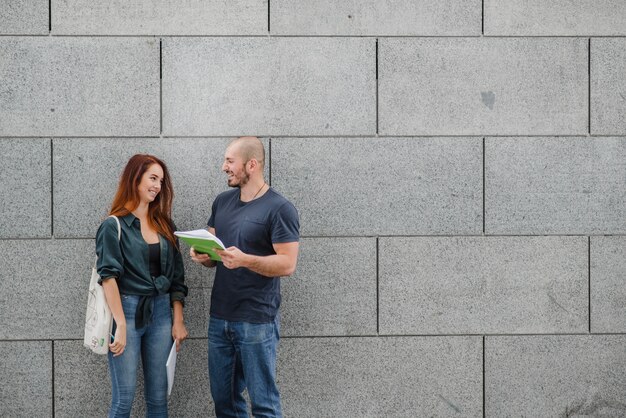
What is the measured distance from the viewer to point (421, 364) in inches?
206

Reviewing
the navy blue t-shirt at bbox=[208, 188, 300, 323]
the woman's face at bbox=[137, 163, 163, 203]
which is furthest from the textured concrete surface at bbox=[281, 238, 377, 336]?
the woman's face at bbox=[137, 163, 163, 203]

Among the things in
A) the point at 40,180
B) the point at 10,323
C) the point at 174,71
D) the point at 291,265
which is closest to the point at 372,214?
the point at 291,265

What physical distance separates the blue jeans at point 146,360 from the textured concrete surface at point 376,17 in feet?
7.64

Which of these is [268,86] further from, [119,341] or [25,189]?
[119,341]

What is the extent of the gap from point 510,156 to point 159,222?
9.04ft

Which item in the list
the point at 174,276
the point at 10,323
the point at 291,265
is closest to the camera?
the point at 291,265

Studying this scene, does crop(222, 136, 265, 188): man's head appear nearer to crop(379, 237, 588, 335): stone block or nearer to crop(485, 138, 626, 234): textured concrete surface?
crop(379, 237, 588, 335): stone block

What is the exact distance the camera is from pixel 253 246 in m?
4.36

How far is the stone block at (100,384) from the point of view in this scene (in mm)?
5129

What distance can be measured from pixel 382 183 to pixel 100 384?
269 cm

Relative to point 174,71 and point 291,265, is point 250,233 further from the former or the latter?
point 174,71

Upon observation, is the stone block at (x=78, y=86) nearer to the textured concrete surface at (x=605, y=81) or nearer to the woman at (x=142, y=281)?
the woman at (x=142, y=281)

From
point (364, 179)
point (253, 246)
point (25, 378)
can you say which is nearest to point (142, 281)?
point (253, 246)

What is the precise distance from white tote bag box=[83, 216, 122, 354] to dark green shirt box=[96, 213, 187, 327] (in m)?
0.06
